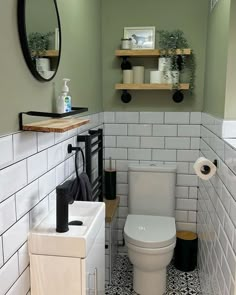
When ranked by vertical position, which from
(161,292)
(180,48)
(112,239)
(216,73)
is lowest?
(161,292)

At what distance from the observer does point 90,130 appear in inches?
87.3

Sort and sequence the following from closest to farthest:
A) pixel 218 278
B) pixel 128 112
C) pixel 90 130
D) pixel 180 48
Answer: pixel 218 278
pixel 90 130
pixel 180 48
pixel 128 112

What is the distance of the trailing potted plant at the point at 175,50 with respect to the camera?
2443 millimetres

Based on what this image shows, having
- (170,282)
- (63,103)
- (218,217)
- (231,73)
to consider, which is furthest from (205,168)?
(170,282)

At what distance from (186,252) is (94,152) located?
47.7 inches

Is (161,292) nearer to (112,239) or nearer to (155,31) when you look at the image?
(112,239)

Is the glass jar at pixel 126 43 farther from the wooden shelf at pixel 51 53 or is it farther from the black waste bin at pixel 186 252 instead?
the black waste bin at pixel 186 252

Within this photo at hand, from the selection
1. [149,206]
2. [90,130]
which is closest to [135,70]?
[90,130]

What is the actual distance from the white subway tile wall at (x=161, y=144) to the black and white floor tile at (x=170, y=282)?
1.34 feet

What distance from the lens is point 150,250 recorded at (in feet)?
6.84

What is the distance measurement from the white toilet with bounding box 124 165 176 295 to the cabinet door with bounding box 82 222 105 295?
568mm

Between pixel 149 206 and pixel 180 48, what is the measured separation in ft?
4.46

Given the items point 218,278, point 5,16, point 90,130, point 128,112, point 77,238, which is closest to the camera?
point 5,16

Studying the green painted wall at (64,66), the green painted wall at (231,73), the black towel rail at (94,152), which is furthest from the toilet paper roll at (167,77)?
the green painted wall at (231,73)
